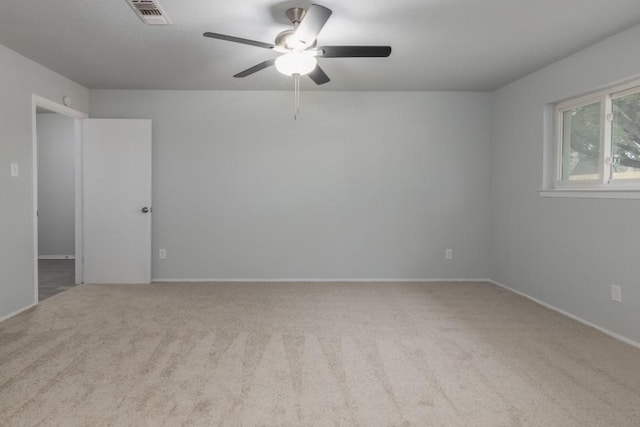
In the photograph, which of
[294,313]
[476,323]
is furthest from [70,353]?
[476,323]

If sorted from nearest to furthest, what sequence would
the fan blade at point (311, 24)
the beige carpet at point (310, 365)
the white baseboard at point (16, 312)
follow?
the beige carpet at point (310, 365), the fan blade at point (311, 24), the white baseboard at point (16, 312)

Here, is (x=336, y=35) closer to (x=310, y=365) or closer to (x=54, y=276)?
(x=310, y=365)

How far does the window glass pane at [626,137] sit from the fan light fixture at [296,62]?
8.16 ft

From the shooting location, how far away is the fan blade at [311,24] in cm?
205

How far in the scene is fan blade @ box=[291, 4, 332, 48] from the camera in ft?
6.71

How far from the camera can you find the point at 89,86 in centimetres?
445

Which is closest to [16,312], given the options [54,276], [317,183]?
[54,276]

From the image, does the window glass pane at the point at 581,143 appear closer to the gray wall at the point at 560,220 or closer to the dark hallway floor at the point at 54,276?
the gray wall at the point at 560,220

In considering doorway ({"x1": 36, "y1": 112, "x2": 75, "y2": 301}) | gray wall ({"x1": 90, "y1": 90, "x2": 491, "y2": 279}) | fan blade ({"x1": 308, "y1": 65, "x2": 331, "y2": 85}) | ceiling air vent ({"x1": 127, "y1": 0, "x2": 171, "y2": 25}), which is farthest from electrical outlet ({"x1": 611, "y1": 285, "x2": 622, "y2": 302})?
doorway ({"x1": 36, "y1": 112, "x2": 75, "y2": 301})

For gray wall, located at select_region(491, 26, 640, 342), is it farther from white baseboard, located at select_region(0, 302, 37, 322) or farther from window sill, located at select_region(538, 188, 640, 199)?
white baseboard, located at select_region(0, 302, 37, 322)

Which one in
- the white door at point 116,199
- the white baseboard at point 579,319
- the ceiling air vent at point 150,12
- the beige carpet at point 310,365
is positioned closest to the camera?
the beige carpet at point 310,365

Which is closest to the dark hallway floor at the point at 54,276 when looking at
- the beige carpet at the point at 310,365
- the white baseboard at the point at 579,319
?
the beige carpet at the point at 310,365

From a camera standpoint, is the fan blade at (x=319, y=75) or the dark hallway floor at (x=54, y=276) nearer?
the fan blade at (x=319, y=75)

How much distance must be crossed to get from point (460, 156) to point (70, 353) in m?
4.33
